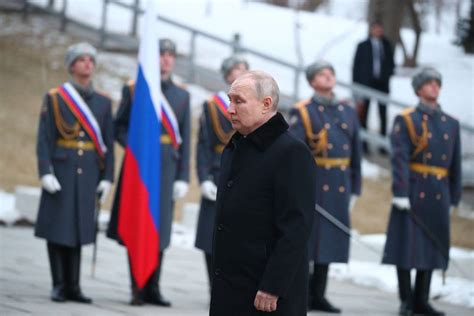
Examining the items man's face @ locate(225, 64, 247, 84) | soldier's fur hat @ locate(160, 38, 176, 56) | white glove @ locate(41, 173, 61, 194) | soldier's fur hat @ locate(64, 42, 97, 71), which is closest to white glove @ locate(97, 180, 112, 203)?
white glove @ locate(41, 173, 61, 194)

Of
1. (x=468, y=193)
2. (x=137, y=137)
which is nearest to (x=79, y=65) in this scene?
(x=137, y=137)

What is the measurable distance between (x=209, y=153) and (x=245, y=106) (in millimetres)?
4201

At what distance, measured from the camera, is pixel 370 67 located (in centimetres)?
1847

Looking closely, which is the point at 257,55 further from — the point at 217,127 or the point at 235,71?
the point at 235,71

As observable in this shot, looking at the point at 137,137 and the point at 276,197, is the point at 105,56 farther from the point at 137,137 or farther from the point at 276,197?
the point at 276,197

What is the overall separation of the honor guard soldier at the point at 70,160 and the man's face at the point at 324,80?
1725 mm

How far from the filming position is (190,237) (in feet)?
46.3

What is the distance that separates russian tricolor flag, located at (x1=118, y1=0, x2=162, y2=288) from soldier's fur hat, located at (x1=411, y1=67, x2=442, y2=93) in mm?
2114

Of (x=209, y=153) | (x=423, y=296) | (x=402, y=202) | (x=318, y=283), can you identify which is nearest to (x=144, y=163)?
(x=209, y=153)

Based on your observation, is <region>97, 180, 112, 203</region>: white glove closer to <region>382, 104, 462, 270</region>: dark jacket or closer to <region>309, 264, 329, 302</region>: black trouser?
<region>309, 264, 329, 302</region>: black trouser

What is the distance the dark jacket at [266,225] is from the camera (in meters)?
6.03

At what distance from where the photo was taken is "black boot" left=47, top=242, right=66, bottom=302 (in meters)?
9.55

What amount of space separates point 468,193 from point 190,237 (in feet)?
13.5

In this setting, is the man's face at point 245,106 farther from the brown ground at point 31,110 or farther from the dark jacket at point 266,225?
the brown ground at point 31,110
